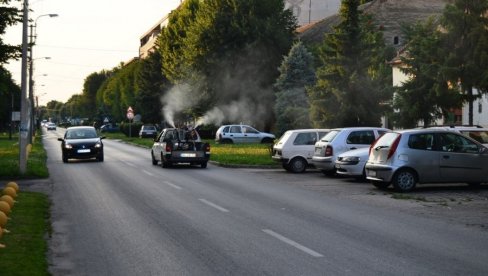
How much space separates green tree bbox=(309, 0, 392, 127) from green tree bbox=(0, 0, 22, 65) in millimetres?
22819

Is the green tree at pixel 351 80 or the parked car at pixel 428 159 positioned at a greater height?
the green tree at pixel 351 80

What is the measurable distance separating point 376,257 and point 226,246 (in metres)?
2.08

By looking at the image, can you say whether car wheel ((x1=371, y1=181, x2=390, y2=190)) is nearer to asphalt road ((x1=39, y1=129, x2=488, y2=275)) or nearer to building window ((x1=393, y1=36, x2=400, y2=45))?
asphalt road ((x1=39, y1=129, x2=488, y2=275))

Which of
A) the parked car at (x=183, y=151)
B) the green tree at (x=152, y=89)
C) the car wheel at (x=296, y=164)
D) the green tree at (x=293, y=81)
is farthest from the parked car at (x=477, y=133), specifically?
the green tree at (x=152, y=89)

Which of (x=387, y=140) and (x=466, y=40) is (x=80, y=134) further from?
Answer: (x=387, y=140)

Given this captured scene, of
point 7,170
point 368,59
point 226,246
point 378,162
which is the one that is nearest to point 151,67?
point 368,59

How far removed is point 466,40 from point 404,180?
58.6 feet

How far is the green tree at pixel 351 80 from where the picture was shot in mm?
40031

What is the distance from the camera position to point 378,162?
17578mm

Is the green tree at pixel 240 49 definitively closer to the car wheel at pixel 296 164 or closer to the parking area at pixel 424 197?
the car wheel at pixel 296 164

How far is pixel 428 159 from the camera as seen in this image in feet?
56.5

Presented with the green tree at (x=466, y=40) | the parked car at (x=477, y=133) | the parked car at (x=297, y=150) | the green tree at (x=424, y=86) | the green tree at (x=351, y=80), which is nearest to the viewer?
the parked car at (x=477, y=133)

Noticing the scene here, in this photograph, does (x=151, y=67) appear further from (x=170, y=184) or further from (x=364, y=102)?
(x=170, y=184)

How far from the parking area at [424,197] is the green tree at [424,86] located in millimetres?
13435
